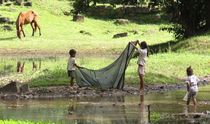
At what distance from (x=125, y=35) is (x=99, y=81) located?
25.5 metres

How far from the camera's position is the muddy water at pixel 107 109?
1612 centimetres

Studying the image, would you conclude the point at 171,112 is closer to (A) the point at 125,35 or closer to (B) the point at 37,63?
(B) the point at 37,63

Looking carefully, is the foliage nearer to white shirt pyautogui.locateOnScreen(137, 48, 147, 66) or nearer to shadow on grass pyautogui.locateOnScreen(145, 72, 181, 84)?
shadow on grass pyautogui.locateOnScreen(145, 72, 181, 84)

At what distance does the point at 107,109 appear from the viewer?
18375 millimetres

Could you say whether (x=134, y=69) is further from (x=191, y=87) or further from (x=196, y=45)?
(x=196, y=45)

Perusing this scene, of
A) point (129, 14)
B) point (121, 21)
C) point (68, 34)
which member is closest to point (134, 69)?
point (68, 34)

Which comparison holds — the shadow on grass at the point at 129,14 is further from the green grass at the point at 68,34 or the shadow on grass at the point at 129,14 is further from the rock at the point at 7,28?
the rock at the point at 7,28

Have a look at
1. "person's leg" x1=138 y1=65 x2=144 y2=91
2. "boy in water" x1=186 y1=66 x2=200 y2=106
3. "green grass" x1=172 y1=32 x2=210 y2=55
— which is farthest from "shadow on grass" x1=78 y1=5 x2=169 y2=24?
"boy in water" x1=186 y1=66 x2=200 y2=106

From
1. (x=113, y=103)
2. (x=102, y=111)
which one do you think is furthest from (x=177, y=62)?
(x=102, y=111)

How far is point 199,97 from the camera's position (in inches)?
850

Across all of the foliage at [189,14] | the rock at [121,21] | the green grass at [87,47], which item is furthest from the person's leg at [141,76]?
the rock at [121,21]

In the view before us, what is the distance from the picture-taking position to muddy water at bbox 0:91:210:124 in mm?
16125

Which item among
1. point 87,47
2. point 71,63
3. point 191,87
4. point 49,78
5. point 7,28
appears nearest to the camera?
point 191,87

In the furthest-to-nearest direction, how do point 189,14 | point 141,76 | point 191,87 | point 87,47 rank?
1. point 87,47
2. point 189,14
3. point 141,76
4. point 191,87
